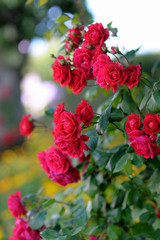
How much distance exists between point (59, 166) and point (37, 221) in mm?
220

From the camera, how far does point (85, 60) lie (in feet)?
2.48

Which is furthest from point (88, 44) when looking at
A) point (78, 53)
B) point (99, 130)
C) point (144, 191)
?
point (144, 191)

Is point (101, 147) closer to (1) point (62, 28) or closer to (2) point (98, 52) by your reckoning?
(2) point (98, 52)

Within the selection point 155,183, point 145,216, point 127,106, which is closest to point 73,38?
point 127,106

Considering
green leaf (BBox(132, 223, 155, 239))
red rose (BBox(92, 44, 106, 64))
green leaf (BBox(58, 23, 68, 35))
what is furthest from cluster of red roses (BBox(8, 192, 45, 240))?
green leaf (BBox(58, 23, 68, 35))

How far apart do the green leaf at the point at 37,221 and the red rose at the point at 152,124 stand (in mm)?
478

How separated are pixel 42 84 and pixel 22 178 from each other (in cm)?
1429

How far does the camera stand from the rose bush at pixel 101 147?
2.18 ft

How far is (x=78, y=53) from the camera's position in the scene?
0.76m

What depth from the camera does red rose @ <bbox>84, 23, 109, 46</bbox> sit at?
2.43 ft

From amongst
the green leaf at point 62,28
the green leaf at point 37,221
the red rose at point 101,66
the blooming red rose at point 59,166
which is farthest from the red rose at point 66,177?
the green leaf at point 62,28

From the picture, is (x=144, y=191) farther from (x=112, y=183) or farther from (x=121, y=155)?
(x=121, y=155)

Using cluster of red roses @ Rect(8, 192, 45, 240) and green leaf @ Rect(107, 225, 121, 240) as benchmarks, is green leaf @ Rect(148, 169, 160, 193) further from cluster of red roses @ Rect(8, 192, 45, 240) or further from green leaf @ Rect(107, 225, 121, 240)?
cluster of red roses @ Rect(8, 192, 45, 240)

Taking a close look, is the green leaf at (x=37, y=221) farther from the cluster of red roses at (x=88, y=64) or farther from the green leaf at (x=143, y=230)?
the cluster of red roses at (x=88, y=64)
